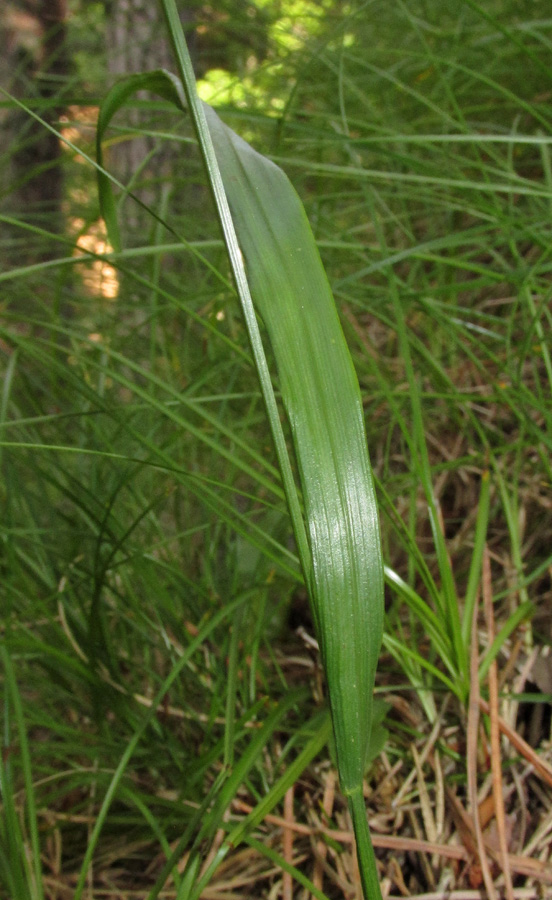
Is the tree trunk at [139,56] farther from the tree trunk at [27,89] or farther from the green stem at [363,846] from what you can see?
the green stem at [363,846]

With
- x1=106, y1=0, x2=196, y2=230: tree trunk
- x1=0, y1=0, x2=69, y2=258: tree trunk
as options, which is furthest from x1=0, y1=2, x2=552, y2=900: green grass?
x1=0, y1=0, x2=69, y2=258: tree trunk

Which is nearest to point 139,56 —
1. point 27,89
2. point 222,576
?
point 27,89

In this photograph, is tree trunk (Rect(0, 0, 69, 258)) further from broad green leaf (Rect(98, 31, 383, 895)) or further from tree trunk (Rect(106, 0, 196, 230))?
broad green leaf (Rect(98, 31, 383, 895))

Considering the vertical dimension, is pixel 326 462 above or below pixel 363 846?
above

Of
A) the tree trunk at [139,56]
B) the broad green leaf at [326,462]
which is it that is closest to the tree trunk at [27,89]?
the tree trunk at [139,56]

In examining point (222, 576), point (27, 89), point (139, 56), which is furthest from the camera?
point (27, 89)

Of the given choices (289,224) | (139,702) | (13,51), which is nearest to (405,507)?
(139,702)

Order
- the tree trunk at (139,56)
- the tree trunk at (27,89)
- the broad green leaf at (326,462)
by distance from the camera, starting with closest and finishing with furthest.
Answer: the broad green leaf at (326,462) < the tree trunk at (139,56) < the tree trunk at (27,89)

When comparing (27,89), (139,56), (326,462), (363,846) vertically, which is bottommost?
(363,846)

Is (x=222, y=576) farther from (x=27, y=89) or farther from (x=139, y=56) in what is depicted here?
(x=27, y=89)
